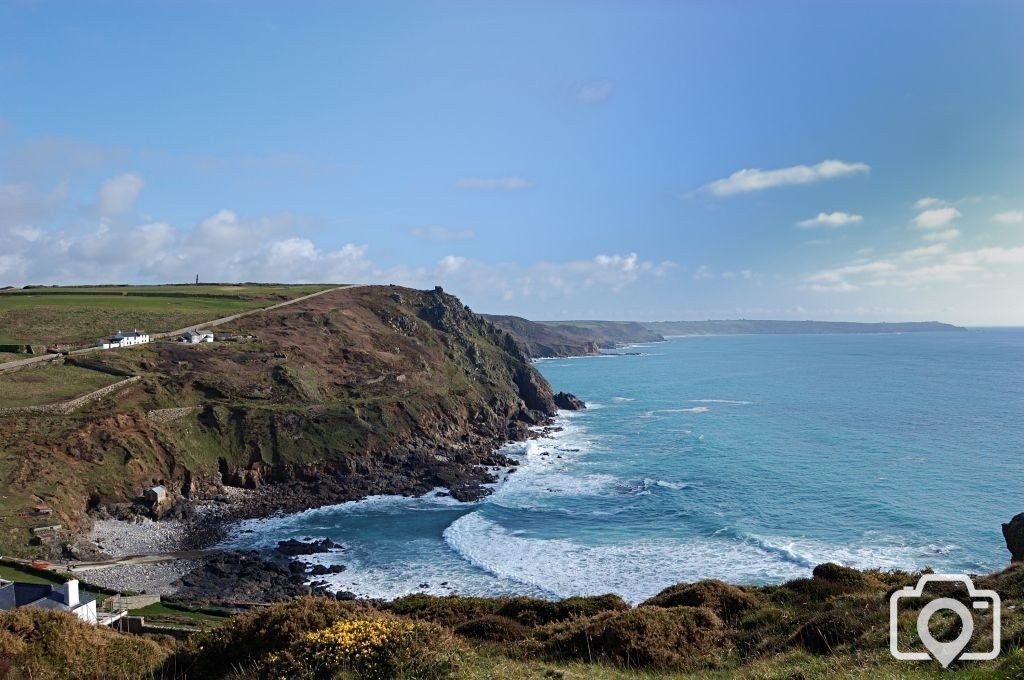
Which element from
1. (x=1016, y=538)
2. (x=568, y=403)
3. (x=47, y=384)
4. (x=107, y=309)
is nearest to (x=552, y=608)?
(x=1016, y=538)

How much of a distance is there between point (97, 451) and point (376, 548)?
25.5 m

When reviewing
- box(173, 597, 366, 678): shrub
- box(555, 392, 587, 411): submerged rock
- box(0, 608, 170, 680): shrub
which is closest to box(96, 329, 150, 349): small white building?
box(555, 392, 587, 411): submerged rock

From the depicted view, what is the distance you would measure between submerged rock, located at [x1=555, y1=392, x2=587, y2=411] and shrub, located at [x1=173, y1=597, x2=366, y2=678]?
9526cm

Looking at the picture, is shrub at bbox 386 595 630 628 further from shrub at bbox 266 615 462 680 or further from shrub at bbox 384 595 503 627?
shrub at bbox 266 615 462 680

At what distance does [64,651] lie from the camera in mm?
14570

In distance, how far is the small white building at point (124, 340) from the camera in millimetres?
Answer: 71975

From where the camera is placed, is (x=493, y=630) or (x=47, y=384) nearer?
(x=493, y=630)

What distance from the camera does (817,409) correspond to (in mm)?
95938

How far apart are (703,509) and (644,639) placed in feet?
128

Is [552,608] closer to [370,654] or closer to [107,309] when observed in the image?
[370,654]

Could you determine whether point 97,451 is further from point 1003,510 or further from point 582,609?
point 1003,510

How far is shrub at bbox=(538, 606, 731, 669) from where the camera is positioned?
14.2 meters

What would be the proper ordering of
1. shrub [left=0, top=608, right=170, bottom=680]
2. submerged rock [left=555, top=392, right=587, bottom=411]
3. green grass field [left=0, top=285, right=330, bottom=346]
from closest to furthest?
1. shrub [left=0, top=608, right=170, bottom=680]
2. green grass field [left=0, top=285, right=330, bottom=346]
3. submerged rock [left=555, top=392, right=587, bottom=411]

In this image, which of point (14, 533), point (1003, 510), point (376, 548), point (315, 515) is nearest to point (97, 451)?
point (14, 533)
